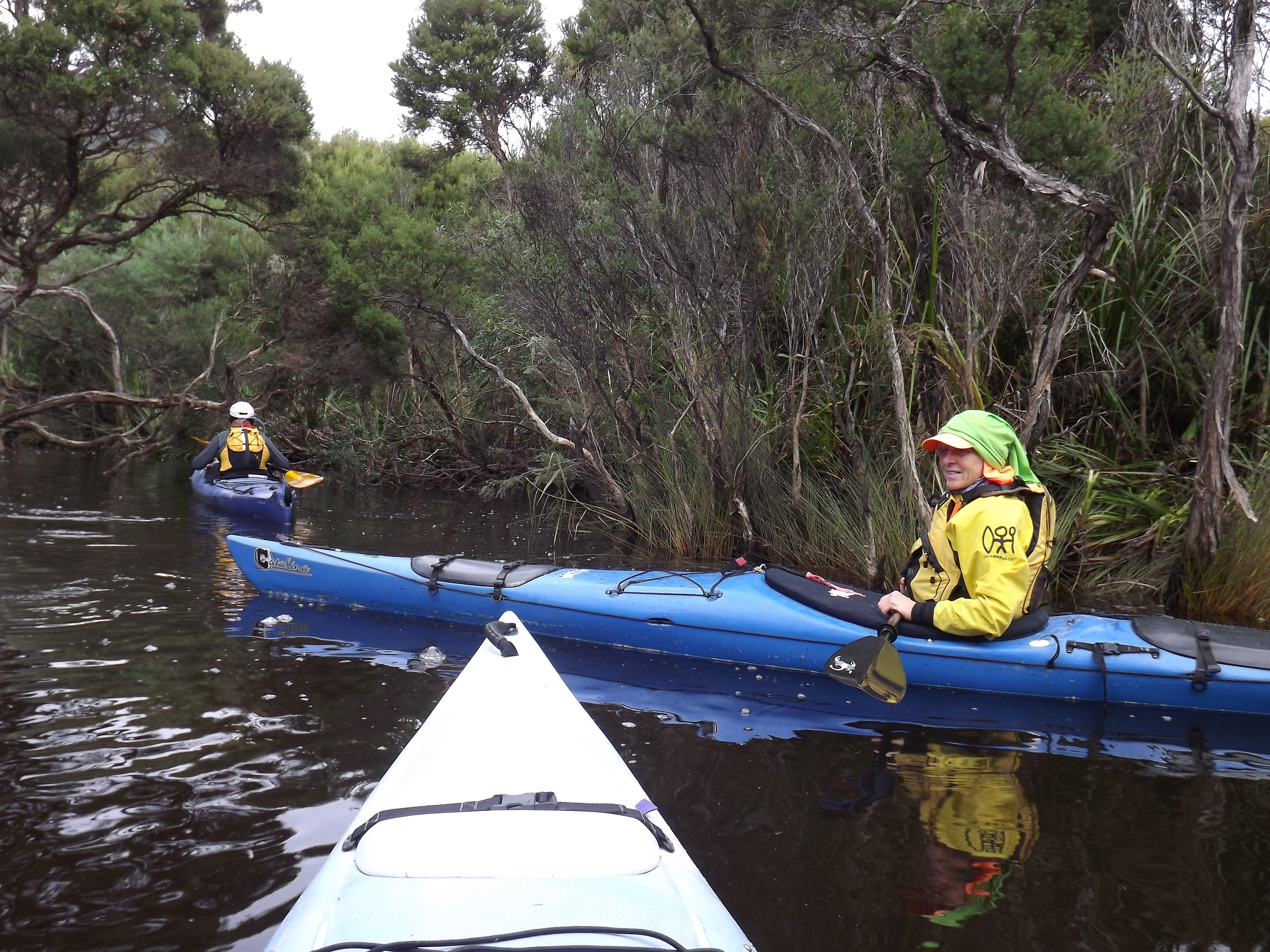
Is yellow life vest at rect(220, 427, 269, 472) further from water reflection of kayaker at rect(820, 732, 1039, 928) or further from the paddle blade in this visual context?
water reflection of kayaker at rect(820, 732, 1039, 928)

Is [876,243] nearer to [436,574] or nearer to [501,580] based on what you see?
[501,580]

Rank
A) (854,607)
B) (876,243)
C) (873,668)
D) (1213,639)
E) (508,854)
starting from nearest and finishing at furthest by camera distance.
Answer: (508,854) < (873,668) < (1213,639) < (854,607) < (876,243)

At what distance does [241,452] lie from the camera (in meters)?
9.68

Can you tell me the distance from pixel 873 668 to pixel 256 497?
23.1 feet

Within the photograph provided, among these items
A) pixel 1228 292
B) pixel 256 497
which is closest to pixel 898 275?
pixel 1228 292

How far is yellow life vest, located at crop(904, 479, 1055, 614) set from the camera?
4.01 meters

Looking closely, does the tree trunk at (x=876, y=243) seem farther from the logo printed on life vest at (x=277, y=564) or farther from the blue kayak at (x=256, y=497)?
the blue kayak at (x=256, y=497)

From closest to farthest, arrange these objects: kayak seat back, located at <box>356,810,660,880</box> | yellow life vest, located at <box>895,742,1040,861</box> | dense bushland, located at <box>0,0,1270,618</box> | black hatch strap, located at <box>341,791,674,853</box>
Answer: kayak seat back, located at <box>356,810,660,880</box> < black hatch strap, located at <box>341,791,674,853</box> < yellow life vest, located at <box>895,742,1040,861</box> < dense bushland, located at <box>0,0,1270,618</box>

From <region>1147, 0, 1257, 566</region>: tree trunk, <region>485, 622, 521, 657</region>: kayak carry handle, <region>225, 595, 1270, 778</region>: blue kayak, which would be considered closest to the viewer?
<region>485, 622, 521, 657</region>: kayak carry handle

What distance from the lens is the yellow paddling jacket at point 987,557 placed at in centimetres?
394

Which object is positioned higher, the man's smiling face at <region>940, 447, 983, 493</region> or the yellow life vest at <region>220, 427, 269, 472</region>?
the man's smiling face at <region>940, 447, 983, 493</region>

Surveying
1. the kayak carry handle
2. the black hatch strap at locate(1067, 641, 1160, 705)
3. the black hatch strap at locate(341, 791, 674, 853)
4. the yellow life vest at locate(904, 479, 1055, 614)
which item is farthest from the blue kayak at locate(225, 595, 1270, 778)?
the black hatch strap at locate(341, 791, 674, 853)

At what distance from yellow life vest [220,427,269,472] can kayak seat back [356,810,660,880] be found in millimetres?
8408

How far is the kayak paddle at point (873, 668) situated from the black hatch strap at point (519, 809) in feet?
6.25
